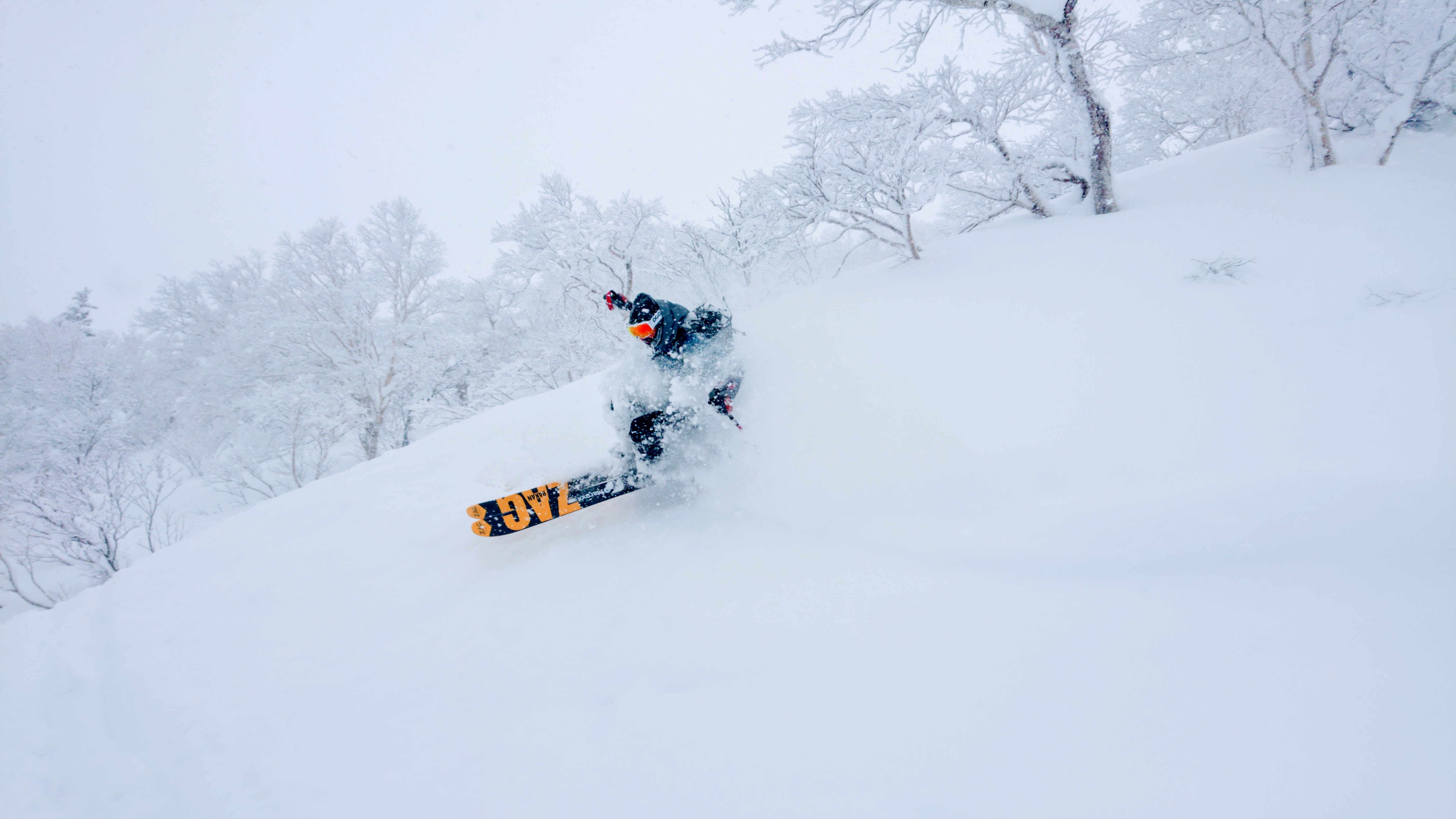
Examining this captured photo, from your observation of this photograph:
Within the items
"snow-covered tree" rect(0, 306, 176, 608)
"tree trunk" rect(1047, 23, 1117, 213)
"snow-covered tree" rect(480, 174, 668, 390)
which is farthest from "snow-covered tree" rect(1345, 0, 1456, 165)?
"snow-covered tree" rect(0, 306, 176, 608)

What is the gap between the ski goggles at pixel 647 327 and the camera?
368 cm

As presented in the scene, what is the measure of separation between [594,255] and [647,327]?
11499mm

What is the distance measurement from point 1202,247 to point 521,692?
6.35 metres

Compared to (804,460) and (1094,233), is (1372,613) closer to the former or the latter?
(804,460)

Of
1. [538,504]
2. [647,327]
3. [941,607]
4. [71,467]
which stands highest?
[71,467]

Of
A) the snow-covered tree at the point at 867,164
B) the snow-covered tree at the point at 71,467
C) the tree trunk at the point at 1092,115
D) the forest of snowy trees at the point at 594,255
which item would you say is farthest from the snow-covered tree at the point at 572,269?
the tree trunk at the point at 1092,115

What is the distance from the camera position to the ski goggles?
368cm

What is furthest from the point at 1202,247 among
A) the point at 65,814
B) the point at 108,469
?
the point at 108,469

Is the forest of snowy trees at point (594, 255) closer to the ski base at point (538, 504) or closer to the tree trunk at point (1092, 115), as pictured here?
the tree trunk at point (1092, 115)

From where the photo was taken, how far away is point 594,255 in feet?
45.5

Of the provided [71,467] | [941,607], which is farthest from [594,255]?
[941,607]

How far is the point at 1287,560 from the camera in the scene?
2.06m

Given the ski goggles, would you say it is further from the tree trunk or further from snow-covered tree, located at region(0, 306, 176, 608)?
snow-covered tree, located at region(0, 306, 176, 608)

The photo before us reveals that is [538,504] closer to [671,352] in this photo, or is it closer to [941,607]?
[671,352]
